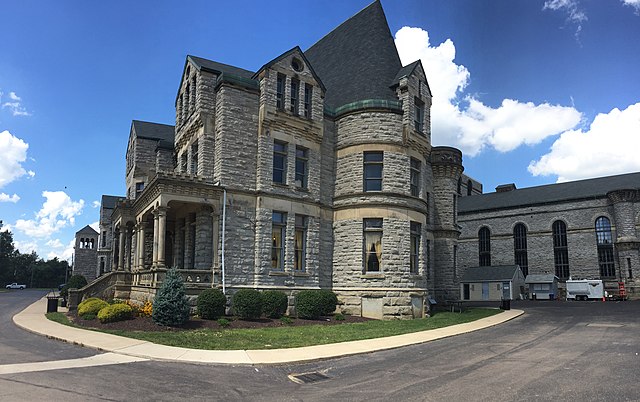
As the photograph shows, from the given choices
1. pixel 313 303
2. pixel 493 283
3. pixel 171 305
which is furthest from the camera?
pixel 493 283

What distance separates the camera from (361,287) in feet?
79.6

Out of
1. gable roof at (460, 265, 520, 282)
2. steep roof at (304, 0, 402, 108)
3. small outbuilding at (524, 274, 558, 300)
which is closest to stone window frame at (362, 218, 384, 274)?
steep roof at (304, 0, 402, 108)

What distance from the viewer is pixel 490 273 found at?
5741 centimetres

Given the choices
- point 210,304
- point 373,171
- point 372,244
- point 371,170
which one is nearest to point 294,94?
point 371,170

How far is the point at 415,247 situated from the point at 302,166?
7694 millimetres

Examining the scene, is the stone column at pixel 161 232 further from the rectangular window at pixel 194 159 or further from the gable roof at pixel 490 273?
the gable roof at pixel 490 273

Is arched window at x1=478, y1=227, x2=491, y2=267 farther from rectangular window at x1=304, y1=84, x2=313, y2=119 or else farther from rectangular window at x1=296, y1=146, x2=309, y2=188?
rectangular window at x1=304, y1=84, x2=313, y2=119

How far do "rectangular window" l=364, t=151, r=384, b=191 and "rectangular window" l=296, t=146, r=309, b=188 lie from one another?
3.23 meters

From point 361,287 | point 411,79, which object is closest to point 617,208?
point 411,79

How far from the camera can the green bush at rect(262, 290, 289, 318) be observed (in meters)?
21.1

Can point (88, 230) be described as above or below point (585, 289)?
above

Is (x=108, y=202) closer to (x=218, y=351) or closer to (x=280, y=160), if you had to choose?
(x=280, y=160)

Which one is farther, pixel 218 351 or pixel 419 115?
pixel 419 115

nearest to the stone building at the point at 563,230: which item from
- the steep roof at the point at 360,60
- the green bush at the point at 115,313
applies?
the steep roof at the point at 360,60
